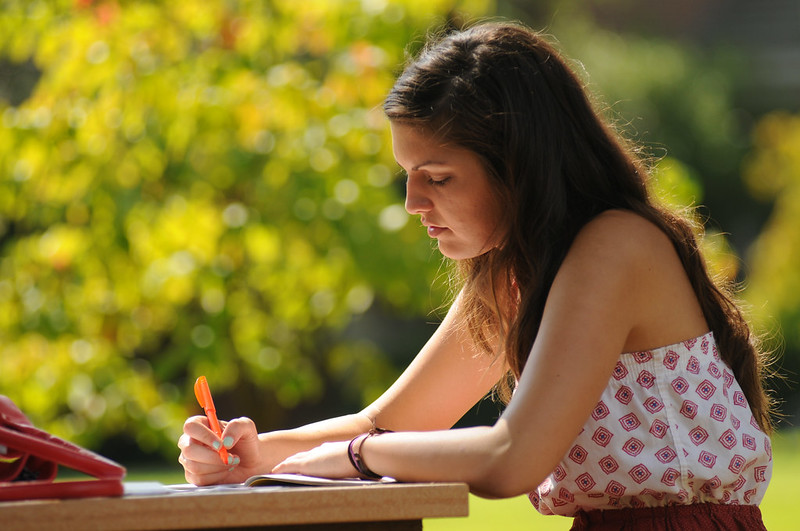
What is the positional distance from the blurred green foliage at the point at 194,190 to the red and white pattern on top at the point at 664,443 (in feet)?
7.82

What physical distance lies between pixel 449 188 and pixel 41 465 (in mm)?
693

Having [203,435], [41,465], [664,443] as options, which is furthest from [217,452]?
[664,443]

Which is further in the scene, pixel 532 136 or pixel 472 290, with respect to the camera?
pixel 472 290

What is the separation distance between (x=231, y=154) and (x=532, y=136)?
262 cm

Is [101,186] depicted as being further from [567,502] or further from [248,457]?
[567,502]

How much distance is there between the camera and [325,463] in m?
1.26

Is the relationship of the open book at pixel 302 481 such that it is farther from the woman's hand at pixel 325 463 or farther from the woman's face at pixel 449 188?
the woman's face at pixel 449 188

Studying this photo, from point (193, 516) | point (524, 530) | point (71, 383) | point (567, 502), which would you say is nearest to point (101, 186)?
point (71, 383)

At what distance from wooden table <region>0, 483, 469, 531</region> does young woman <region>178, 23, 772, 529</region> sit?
0.63 ft

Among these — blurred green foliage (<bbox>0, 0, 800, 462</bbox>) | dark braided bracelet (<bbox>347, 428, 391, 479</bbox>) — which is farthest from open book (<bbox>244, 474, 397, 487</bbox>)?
blurred green foliage (<bbox>0, 0, 800, 462</bbox>)

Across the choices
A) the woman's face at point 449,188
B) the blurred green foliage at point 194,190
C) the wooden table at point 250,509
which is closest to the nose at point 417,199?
the woman's face at point 449,188

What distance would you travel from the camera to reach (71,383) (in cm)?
411

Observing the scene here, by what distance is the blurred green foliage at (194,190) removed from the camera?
3.94 meters

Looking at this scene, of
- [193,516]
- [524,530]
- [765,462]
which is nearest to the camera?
[193,516]
